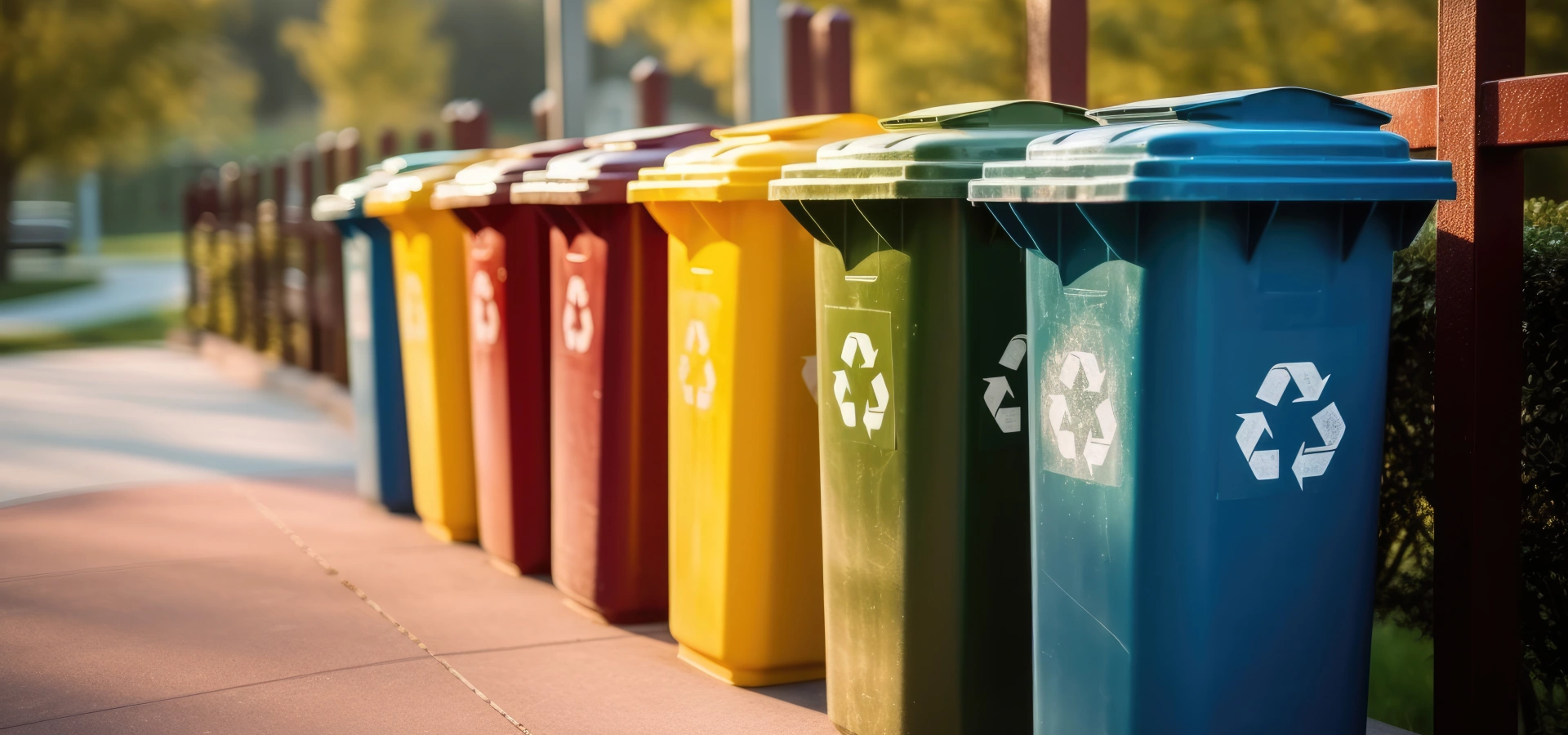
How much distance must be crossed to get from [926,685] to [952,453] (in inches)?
21.6

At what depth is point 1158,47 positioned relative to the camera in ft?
41.2

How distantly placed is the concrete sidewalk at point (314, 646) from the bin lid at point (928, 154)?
1.41 m

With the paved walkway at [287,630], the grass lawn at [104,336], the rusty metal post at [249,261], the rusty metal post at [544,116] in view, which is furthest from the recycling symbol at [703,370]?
the grass lawn at [104,336]

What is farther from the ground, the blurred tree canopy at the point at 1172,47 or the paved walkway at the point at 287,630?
the blurred tree canopy at the point at 1172,47

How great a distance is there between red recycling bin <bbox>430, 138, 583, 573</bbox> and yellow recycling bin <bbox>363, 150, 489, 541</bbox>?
44 centimetres

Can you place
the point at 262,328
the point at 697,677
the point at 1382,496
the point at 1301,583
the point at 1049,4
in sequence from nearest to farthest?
the point at 1301,583, the point at 1382,496, the point at 697,677, the point at 1049,4, the point at 262,328

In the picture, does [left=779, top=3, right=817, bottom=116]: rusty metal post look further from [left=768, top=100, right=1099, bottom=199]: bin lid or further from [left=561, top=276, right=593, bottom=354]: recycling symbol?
[left=768, top=100, right=1099, bottom=199]: bin lid

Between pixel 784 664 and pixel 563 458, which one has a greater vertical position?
pixel 563 458

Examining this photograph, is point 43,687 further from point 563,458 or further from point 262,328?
point 262,328

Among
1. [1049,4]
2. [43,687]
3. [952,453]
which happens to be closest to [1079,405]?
[952,453]

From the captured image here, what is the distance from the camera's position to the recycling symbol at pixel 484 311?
5.73m

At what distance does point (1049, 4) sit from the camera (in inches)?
193

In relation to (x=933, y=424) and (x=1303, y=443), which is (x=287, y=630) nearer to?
(x=933, y=424)

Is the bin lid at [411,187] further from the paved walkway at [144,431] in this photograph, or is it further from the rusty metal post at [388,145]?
the rusty metal post at [388,145]
